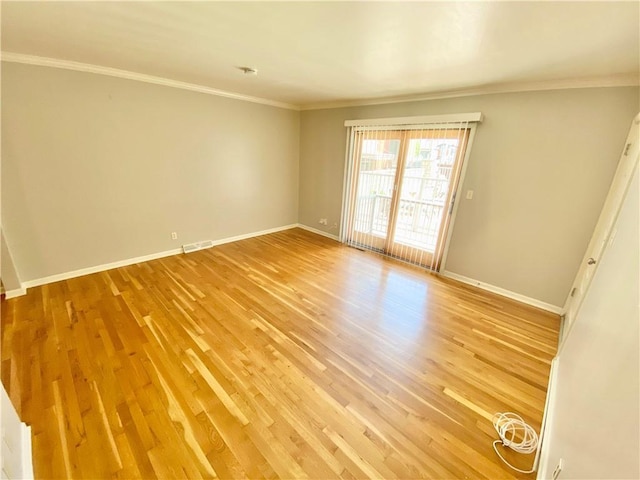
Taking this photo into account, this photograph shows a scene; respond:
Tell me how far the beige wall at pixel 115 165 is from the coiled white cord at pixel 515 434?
13.5 ft

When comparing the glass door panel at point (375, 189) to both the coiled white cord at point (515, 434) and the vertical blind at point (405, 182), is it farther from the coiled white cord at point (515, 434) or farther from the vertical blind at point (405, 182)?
the coiled white cord at point (515, 434)

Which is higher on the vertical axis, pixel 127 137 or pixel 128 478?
pixel 127 137

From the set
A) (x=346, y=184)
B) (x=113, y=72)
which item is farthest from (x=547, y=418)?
(x=113, y=72)

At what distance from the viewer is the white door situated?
6.30 feet

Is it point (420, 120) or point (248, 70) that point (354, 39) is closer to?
point (248, 70)

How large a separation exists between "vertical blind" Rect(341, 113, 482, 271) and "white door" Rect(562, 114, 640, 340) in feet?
4.04

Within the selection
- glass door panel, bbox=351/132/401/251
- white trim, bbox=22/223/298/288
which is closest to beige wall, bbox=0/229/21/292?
white trim, bbox=22/223/298/288

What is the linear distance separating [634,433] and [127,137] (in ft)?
14.4

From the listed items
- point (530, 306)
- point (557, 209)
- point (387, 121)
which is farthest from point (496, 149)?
point (530, 306)

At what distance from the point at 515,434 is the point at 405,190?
288 centimetres

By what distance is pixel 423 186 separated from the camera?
346 cm

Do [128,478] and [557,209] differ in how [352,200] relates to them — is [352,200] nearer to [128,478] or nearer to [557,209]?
[557,209]

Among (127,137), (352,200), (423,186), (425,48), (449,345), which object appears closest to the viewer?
(425,48)

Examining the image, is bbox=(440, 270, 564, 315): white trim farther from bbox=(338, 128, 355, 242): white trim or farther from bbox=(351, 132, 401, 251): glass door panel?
bbox=(338, 128, 355, 242): white trim
